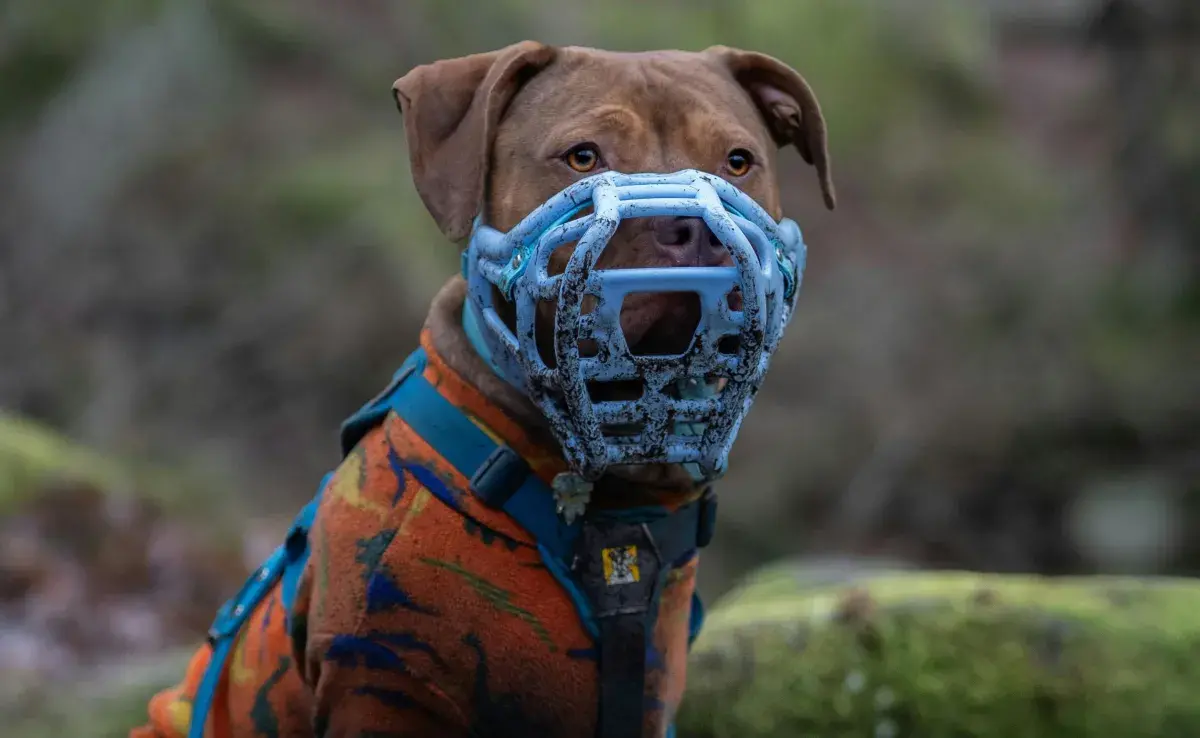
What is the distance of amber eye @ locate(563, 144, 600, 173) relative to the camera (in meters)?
2.14

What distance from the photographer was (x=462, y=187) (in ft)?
7.29

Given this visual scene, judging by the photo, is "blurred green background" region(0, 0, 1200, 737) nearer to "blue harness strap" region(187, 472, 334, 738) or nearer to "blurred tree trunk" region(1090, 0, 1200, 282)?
"blurred tree trunk" region(1090, 0, 1200, 282)

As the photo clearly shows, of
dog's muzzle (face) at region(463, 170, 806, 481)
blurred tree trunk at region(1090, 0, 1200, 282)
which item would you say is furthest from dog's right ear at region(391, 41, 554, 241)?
blurred tree trunk at region(1090, 0, 1200, 282)

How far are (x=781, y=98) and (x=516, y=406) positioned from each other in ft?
2.75

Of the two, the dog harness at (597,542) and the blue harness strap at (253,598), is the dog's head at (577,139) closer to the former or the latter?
the dog harness at (597,542)

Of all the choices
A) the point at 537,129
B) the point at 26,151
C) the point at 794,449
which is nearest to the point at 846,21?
the point at 794,449

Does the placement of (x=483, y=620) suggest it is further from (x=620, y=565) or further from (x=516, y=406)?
(x=516, y=406)

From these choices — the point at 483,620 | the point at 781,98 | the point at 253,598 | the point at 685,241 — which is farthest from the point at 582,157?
the point at 253,598

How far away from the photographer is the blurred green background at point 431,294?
718 centimetres

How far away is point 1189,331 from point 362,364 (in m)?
5.00

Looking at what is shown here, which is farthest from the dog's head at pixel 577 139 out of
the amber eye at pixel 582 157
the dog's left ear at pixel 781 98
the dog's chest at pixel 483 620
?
the dog's chest at pixel 483 620

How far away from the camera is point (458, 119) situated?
228cm

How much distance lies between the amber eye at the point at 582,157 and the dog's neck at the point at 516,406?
370 mm

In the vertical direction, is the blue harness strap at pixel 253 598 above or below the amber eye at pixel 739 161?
below
